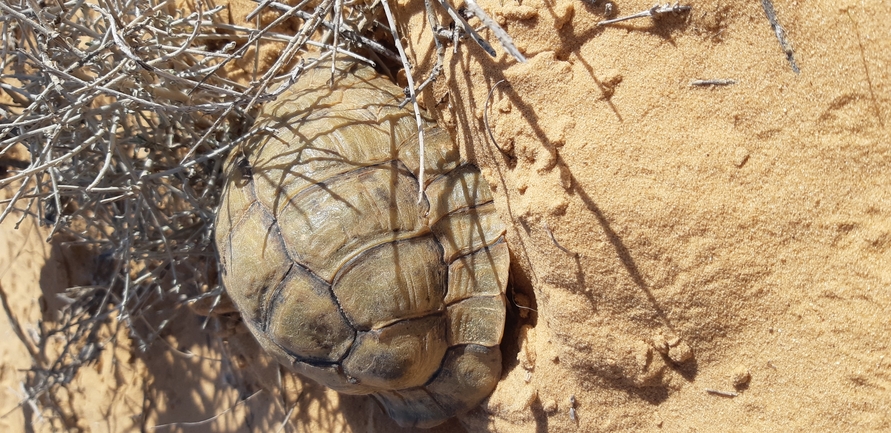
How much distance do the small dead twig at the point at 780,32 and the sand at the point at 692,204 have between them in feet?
0.05

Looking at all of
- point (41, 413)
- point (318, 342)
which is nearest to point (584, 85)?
point (318, 342)

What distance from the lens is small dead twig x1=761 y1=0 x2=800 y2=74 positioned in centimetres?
169

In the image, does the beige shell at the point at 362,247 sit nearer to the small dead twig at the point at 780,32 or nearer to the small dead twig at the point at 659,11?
the small dead twig at the point at 659,11

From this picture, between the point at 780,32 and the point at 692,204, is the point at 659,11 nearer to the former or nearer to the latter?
the point at 780,32

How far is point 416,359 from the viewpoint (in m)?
2.35

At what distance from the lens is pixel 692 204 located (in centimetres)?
181

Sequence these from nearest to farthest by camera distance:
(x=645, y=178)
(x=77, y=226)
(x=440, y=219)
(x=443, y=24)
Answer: (x=645, y=178) → (x=443, y=24) → (x=440, y=219) → (x=77, y=226)

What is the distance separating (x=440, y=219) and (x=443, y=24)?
0.76 meters

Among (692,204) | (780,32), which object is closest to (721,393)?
(692,204)

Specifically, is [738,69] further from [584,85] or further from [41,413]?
[41,413]

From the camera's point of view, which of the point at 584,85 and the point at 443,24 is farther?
the point at 443,24

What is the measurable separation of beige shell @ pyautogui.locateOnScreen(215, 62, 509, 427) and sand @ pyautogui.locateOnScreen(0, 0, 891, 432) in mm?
166

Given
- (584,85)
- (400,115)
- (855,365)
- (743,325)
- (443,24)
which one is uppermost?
(443,24)

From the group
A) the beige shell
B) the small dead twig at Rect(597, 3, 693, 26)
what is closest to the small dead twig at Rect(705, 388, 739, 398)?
the beige shell
